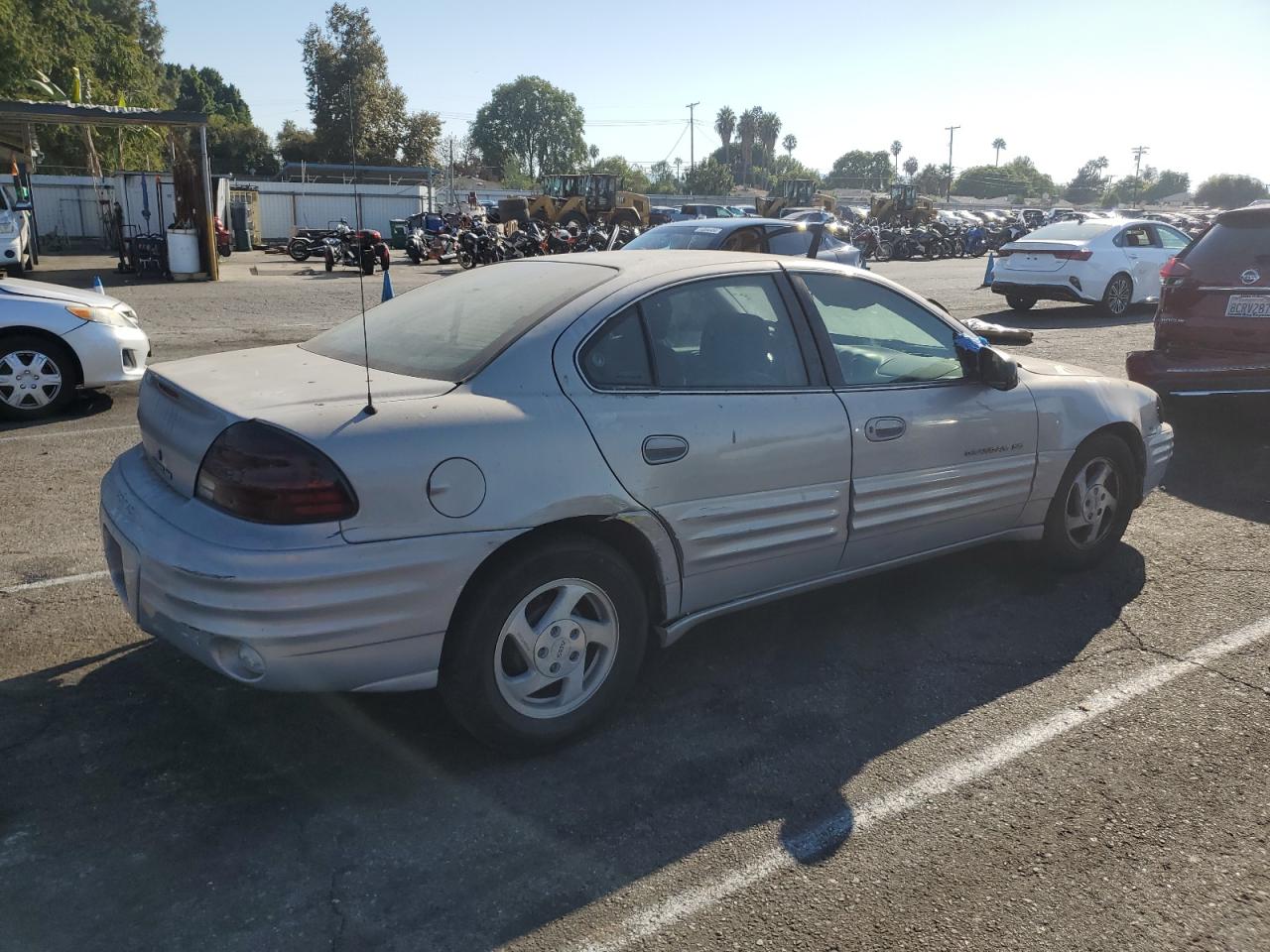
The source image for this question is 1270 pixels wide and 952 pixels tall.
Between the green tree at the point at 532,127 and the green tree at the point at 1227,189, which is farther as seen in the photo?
the green tree at the point at 532,127

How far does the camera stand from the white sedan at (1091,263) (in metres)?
15.2

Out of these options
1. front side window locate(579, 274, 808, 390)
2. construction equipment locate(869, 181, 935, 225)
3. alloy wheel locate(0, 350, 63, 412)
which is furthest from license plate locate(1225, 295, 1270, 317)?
construction equipment locate(869, 181, 935, 225)

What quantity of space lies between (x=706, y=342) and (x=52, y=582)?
314 centimetres

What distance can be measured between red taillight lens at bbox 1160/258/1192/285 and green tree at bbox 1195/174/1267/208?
9225cm

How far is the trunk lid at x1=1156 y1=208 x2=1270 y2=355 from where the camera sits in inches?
293

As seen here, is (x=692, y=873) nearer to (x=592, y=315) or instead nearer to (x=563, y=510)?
(x=563, y=510)

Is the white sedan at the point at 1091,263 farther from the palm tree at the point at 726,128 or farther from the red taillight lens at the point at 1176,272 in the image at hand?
the palm tree at the point at 726,128

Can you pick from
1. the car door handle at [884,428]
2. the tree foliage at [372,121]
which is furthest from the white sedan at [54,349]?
the tree foliage at [372,121]

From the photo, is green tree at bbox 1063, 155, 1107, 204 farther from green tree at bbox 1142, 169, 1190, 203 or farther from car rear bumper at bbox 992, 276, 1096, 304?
car rear bumper at bbox 992, 276, 1096, 304

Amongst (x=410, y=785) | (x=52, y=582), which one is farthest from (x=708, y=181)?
(x=410, y=785)

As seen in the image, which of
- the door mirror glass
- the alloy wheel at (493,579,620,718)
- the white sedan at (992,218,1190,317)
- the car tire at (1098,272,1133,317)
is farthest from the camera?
the car tire at (1098,272,1133,317)

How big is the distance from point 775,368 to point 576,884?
1.96 m

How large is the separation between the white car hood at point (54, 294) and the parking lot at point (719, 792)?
143 inches

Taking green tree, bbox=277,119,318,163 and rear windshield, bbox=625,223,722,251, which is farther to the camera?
green tree, bbox=277,119,318,163
